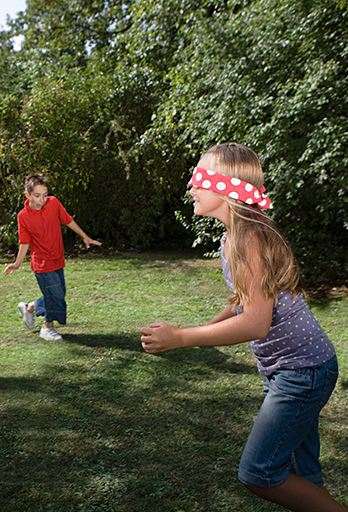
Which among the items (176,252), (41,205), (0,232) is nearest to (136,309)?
(41,205)

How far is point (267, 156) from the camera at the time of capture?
672 centimetres

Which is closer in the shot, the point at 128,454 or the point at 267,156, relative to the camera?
the point at 128,454

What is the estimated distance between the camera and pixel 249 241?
6.32ft

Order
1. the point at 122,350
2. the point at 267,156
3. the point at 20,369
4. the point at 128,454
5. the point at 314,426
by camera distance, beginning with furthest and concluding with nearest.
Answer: the point at 267,156, the point at 122,350, the point at 20,369, the point at 128,454, the point at 314,426

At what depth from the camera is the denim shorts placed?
79.0 inches

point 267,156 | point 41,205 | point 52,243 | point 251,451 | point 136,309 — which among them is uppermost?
point 267,156

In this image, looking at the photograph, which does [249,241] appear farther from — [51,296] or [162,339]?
[51,296]

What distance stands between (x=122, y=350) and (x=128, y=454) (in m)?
1.94

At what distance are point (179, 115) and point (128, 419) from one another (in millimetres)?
6130

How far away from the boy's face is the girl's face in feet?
10.8

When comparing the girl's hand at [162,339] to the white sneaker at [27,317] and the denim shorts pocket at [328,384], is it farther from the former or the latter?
the white sneaker at [27,317]

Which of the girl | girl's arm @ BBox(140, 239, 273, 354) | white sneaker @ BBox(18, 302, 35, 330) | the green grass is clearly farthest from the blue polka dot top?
white sneaker @ BBox(18, 302, 35, 330)

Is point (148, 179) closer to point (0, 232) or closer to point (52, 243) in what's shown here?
point (0, 232)

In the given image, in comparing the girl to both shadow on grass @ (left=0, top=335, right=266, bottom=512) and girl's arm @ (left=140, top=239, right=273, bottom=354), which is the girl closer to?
girl's arm @ (left=140, top=239, right=273, bottom=354)
